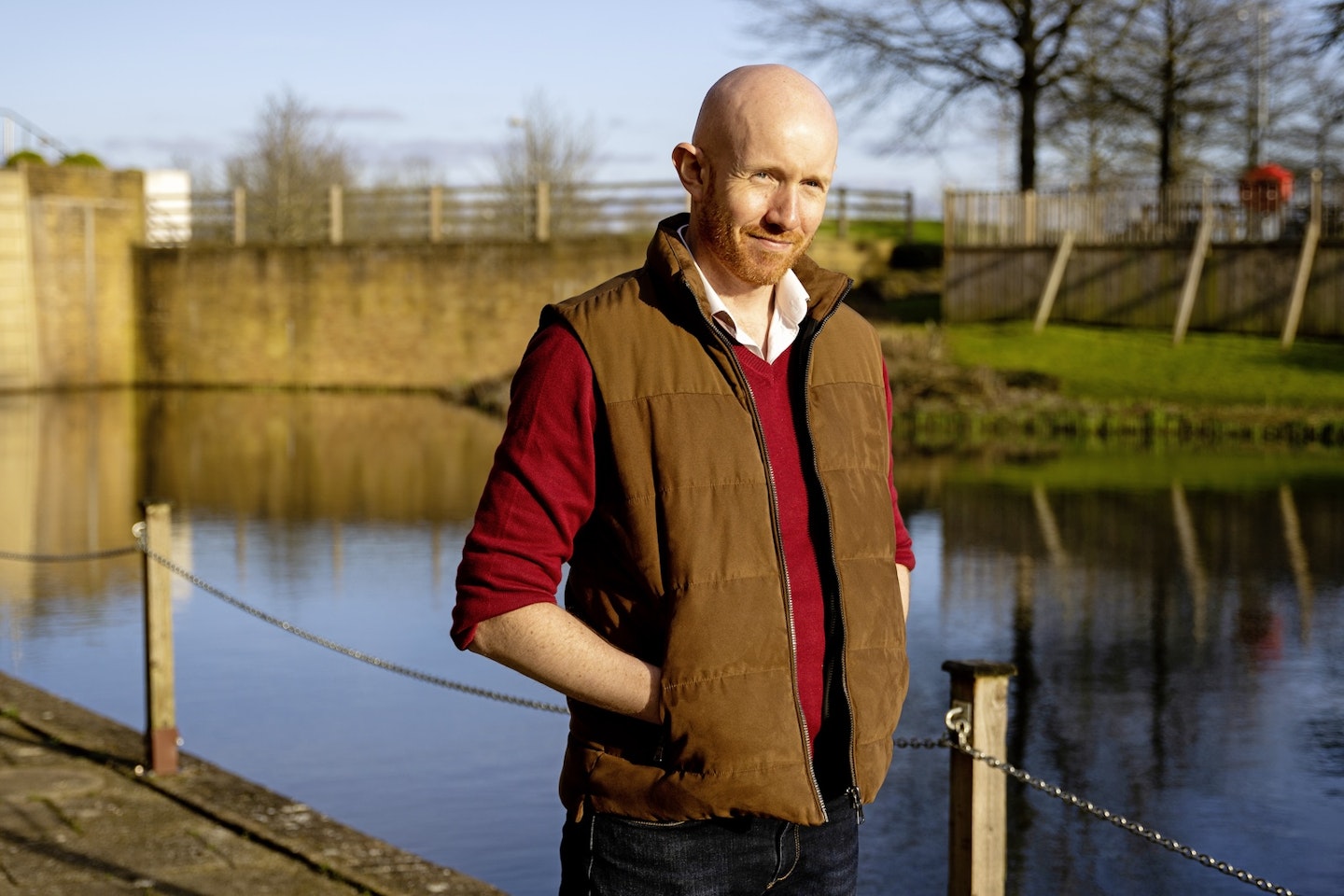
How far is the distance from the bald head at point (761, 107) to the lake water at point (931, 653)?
3.47 metres

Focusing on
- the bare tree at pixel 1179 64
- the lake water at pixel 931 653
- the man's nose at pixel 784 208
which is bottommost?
the lake water at pixel 931 653

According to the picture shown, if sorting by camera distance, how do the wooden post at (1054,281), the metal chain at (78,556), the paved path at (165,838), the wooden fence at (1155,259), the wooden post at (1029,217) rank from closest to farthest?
the paved path at (165,838) < the metal chain at (78,556) < the wooden fence at (1155,259) < the wooden post at (1054,281) < the wooden post at (1029,217)

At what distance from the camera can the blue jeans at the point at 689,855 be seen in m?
2.34

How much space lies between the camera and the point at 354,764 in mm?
6520

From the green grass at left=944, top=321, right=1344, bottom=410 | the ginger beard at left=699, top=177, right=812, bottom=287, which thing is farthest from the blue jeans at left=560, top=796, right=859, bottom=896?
the green grass at left=944, top=321, right=1344, bottom=410

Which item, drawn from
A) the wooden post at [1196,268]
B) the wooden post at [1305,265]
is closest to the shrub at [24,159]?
the wooden post at [1196,268]

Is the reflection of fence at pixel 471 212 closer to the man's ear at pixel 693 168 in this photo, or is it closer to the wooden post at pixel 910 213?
the wooden post at pixel 910 213

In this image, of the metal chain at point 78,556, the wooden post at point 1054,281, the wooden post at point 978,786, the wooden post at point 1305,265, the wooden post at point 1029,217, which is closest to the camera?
the wooden post at point 978,786

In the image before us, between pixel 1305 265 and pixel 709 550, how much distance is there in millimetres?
24509

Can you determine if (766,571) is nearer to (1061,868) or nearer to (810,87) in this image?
(810,87)

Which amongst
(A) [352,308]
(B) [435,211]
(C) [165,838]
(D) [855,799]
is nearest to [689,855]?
(D) [855,799]

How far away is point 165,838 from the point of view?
5211mm

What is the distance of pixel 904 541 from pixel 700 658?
0.61 meters

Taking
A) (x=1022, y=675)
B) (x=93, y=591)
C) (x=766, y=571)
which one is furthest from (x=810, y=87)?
(x=93, y=591)
